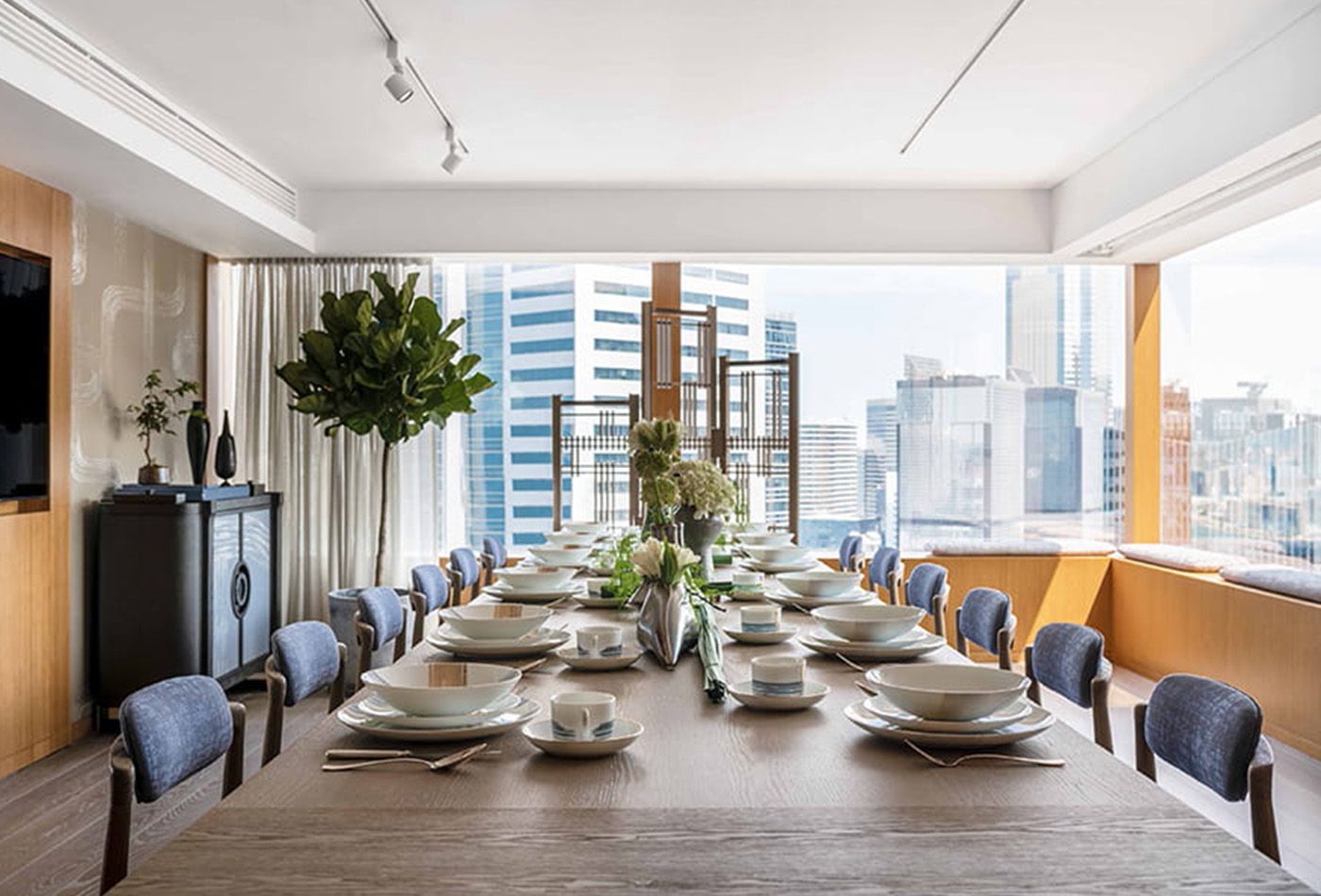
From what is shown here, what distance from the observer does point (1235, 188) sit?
518 cm

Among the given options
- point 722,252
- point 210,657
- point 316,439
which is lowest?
point 210,657

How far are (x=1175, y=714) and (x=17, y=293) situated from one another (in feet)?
15.3

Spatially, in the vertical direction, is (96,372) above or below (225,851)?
above

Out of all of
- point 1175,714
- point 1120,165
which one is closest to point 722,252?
point 1120,165

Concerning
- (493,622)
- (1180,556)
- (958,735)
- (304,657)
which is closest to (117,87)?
(304,657)

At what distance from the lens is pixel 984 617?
342 cm

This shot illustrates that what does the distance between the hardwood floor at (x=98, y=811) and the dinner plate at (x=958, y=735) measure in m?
1.63

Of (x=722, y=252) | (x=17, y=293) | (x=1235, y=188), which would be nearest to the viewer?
(x=17, y=293)

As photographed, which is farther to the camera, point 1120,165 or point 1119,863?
point 1120,165

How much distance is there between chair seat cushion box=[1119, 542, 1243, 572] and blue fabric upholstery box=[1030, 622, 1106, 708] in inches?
145

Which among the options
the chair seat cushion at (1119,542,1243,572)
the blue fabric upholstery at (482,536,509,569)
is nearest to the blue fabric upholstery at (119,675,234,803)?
the blue fabric upholstery at (482,536,509,569)

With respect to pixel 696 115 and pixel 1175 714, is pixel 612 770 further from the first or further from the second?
pixel 696 115

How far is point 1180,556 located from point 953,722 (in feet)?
16.7

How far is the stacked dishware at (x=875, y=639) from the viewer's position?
2.48 meters
